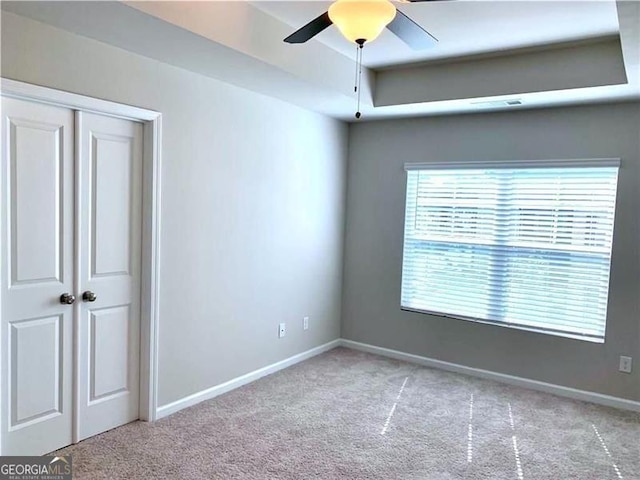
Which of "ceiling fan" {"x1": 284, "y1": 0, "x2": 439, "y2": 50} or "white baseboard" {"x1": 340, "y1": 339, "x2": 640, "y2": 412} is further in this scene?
"white baseboard" {"x1": 340, "y1": 339, "x2": 640, "y2": 412}

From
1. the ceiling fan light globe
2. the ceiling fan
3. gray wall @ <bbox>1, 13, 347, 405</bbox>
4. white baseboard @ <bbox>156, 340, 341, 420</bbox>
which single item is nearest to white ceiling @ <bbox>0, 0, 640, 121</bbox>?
gray wall @ <bbox>1, 13, 347, 405</bbox>

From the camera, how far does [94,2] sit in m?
2.22

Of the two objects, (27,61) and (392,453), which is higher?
(27,61)

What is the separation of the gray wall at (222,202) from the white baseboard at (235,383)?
0.15 ft

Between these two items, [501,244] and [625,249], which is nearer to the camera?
[625,249]

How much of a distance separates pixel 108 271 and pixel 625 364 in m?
3.76

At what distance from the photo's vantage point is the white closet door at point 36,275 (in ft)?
8.21

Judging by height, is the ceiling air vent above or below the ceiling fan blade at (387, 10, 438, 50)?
above

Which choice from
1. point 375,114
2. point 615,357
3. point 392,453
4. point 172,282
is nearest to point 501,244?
point 615,357

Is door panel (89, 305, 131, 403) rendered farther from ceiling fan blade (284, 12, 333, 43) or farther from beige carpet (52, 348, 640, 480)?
ceiling fan blade (284, 12, 333, 43)

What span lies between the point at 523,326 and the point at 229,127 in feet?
9.49

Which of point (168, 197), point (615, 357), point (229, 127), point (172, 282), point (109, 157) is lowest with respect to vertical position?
point (615, 357)

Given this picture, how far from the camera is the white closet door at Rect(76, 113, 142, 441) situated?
2.85 meters

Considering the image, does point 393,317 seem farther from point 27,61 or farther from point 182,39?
point 27,61
